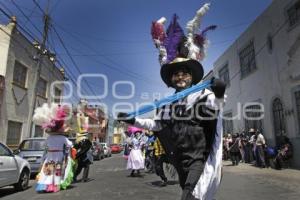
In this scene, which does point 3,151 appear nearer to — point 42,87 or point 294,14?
point 294,14

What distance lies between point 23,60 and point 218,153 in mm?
19772

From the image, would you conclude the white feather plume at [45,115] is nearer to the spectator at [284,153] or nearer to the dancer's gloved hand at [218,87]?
the dancer's gloved hand at [218,87]

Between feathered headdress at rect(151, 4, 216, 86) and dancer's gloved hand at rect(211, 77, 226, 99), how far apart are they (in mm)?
974

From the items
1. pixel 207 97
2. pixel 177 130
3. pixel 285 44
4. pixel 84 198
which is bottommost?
pixel 84 198

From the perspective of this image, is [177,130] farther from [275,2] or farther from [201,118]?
[275,2]

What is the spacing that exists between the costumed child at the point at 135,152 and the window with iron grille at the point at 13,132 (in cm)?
925

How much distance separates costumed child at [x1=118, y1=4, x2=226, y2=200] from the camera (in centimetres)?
323

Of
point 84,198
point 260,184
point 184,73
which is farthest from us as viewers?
point 260,184

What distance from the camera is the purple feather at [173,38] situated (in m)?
4.29

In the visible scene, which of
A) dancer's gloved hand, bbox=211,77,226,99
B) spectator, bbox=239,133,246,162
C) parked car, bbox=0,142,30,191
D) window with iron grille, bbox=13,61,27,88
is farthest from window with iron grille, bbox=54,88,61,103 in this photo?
dancer's gloved hand, bbox=211,77,226,99

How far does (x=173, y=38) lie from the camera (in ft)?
14.4

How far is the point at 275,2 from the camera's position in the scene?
1527 centimetres

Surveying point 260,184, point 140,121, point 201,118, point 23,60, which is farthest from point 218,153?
point 23,60

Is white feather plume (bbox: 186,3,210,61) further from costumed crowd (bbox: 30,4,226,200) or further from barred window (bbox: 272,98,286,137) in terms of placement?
barred window (bbox: 272,98,286,137)
